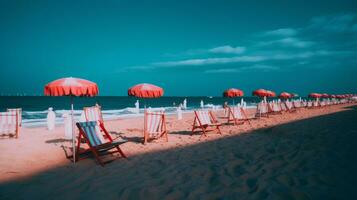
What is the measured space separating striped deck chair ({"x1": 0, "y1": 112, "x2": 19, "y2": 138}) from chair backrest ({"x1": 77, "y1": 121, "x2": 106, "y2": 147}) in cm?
421

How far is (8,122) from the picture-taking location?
860 centimetres

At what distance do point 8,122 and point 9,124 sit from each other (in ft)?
0.96

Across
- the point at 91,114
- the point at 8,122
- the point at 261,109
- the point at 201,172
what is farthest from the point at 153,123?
the point at 261,109

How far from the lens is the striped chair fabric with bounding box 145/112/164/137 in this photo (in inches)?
297

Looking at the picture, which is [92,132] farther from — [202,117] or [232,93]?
[232,93]

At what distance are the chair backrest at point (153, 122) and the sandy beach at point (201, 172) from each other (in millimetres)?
1122

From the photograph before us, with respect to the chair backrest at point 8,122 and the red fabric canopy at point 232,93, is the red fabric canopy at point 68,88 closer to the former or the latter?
the chair backrest at point 8,122

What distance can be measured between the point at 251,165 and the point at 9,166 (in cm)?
452

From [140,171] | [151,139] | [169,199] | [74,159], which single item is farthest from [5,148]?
[169,199]

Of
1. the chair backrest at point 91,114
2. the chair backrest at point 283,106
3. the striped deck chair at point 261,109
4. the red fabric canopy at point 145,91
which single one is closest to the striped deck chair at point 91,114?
the chair backrest at point 91,114

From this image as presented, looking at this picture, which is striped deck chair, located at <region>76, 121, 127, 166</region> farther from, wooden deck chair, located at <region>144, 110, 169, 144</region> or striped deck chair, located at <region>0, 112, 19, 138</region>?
A: striped deck chair, located at <region>0, 112, 19, 138</region>

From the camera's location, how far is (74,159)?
17.3ft

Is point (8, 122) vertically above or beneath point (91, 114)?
beneath

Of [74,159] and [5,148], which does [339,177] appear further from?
[5,148]
